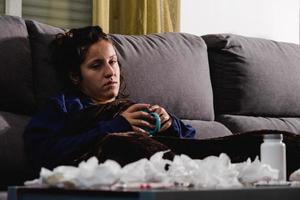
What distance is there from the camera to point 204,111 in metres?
2.67

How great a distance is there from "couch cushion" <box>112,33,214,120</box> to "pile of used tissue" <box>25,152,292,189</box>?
1068 millimetres

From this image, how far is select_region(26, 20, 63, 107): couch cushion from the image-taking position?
2.28m

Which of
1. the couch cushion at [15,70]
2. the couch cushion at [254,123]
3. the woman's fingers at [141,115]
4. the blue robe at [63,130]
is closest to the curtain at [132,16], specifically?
the couch cushion at [254,123]

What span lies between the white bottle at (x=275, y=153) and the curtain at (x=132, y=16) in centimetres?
164

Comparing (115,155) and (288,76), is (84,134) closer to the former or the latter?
(115,155)

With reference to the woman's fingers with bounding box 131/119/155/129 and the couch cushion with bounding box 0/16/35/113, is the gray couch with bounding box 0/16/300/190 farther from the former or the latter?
the woman's fingers with bounding box 131/119/155/129

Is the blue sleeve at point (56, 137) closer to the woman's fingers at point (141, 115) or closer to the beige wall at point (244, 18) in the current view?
the woman's fingers at point (141, 115)

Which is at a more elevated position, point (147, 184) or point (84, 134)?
point (147, 184)

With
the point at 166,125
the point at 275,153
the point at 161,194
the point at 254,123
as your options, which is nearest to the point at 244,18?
the point at 254,123

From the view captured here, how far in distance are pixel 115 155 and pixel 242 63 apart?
115cm

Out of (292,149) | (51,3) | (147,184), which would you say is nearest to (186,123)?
(292,149)

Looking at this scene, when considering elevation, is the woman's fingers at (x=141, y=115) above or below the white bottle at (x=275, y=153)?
below

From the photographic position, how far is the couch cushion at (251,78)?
9.19ft

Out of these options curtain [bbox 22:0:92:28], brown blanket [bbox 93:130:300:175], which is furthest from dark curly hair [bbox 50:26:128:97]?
curtain [bbox 22:0:92:28]
